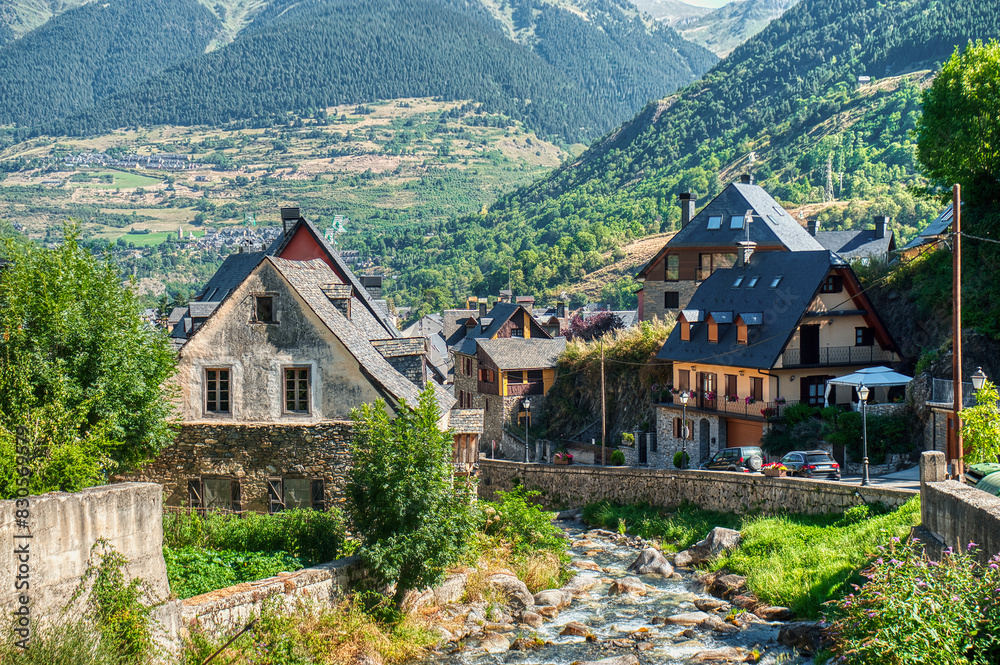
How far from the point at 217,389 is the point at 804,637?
57.4 ft

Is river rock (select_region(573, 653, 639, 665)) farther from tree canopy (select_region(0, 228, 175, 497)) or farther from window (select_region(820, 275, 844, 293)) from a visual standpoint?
window (select_region(820, 275, 844, 293))

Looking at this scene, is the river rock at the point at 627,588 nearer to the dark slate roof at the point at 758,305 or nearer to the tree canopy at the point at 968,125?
the dark slate roof at the point at 758,305

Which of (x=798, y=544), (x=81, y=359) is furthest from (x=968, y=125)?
(x=81, y=359)

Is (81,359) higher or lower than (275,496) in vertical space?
higher

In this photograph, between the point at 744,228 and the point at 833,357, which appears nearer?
the point at 833,357

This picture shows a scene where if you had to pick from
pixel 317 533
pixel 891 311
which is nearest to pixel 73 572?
pixel 317 533

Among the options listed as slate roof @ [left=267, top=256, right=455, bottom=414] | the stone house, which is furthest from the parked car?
slate roof @ [left=267, top=256, right=455, bottom=414]

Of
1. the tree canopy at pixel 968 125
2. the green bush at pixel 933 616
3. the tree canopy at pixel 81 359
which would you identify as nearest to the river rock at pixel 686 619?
the green bush at pixel 933 616

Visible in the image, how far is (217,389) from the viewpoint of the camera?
29062 millimetres

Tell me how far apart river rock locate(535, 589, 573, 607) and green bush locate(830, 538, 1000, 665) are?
14486mm

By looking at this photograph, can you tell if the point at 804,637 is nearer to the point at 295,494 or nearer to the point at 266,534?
the point at 266,534

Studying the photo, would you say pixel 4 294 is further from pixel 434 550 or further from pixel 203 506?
pixel 434 550

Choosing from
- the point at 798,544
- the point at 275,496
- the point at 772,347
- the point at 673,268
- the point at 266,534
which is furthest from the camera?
the point at 673,268

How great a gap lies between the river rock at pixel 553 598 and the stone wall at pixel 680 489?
10206 millimetres
